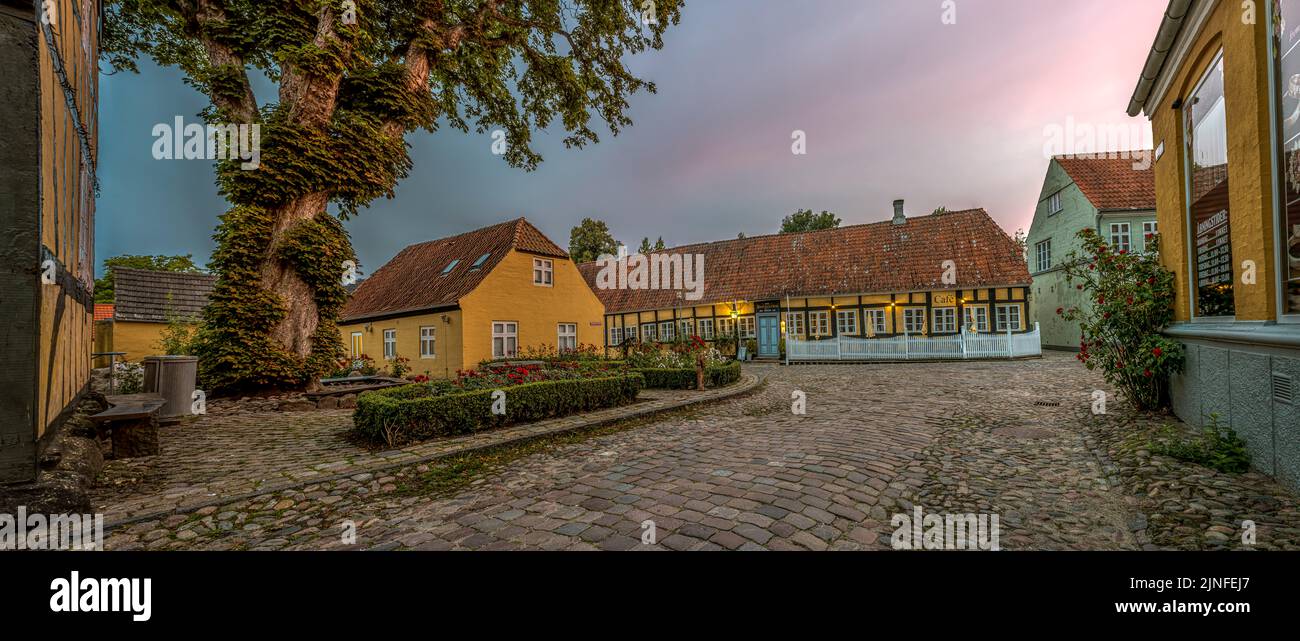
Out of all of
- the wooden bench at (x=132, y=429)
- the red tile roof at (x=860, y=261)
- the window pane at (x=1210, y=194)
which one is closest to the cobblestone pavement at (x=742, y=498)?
the window pane at (x=1210, y=194)

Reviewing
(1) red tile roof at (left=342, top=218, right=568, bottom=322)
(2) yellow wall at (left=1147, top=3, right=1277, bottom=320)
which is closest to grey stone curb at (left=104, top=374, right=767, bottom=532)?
(2) yellow wall at (left=1147, top=3, right=1277, bottom=320)

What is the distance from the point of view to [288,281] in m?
10.3

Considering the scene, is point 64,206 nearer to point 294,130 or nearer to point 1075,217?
point 294,130

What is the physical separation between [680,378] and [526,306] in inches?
367

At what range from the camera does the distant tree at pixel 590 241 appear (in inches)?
1618

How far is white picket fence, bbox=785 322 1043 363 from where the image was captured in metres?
18.6

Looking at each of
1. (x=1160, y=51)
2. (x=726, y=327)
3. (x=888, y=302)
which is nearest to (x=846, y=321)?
(x=888, y=302)

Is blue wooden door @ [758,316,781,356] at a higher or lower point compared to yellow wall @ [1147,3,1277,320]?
lower

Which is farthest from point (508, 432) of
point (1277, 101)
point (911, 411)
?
point (1277, 101)

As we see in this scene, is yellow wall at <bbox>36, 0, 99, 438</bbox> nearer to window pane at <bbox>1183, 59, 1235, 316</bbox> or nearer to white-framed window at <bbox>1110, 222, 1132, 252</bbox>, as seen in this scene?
window pane at <bbox>1183, 59, 1235, 316</bbox>

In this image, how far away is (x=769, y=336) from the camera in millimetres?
23812

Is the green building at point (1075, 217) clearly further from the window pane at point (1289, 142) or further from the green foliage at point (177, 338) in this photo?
the green foliage at point (177, 338)

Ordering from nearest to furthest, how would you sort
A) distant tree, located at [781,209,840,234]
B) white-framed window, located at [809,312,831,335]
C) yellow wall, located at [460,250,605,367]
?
yellow wall, located at [460,250,605,367]
white-framed window, located at [809,312,831,335]
distant tree, located at [781,209,840,234]

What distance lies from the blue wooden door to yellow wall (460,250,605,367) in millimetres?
8455
